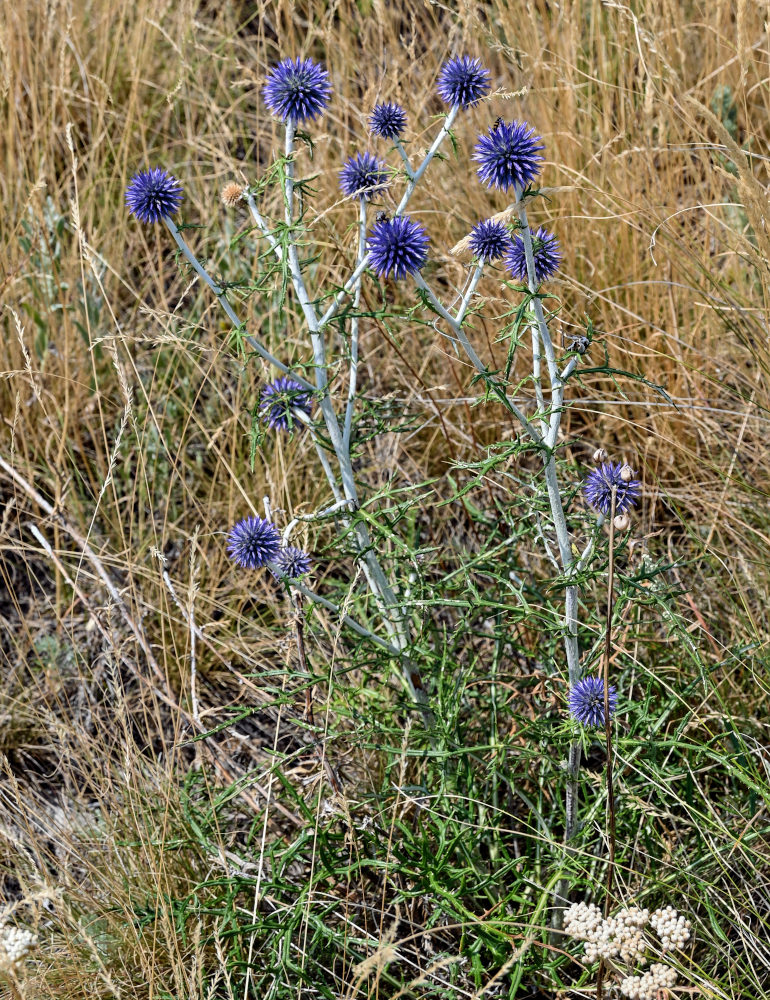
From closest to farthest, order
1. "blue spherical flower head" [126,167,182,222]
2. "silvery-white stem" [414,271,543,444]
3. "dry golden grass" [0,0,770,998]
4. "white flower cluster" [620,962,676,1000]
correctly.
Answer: "white flower cluster" [620,962,676,1000], "silvery-white stem" [414,271,543,444], "blue spherical flower head" [126,167,182,222], "dry golden grass" [0,0,770,998]

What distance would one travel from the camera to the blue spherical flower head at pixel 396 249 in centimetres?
194

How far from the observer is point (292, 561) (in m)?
2.23

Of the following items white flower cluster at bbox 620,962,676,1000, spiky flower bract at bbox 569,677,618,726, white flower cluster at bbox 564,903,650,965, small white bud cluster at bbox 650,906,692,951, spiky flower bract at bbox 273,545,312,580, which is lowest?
white flower cluster at bbox 620,962,676,1000

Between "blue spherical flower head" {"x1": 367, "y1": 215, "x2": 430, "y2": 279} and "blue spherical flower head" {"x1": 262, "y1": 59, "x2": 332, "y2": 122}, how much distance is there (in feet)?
1.46

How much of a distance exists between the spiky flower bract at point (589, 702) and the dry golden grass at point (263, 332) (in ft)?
2.42

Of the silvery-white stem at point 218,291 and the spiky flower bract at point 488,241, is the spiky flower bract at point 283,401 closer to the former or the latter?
Answer: the silvery-white stem at point 218,291

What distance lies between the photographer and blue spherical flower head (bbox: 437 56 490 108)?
211 cm

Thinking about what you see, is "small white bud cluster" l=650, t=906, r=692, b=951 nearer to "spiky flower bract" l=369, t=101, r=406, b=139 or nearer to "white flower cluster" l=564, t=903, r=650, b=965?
"white flower cluster" l=564, t=903, r=650, b=965

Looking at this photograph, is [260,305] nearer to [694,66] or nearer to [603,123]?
Answer: [603,123]

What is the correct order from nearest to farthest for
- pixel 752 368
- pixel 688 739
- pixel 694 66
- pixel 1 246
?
pixel 688 739 < pixel 752 368 < pixel 1 246 < pixel 694 66

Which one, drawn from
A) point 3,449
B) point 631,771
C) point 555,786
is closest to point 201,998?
point 555,786

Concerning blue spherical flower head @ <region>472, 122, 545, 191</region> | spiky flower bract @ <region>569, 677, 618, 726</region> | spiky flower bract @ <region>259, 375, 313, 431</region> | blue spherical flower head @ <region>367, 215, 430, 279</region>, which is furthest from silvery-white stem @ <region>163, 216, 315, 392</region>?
spiky flower bract @ <region>569, 677, 618, 726</region>

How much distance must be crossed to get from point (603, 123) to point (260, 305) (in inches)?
59.0

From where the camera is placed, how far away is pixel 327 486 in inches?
131
